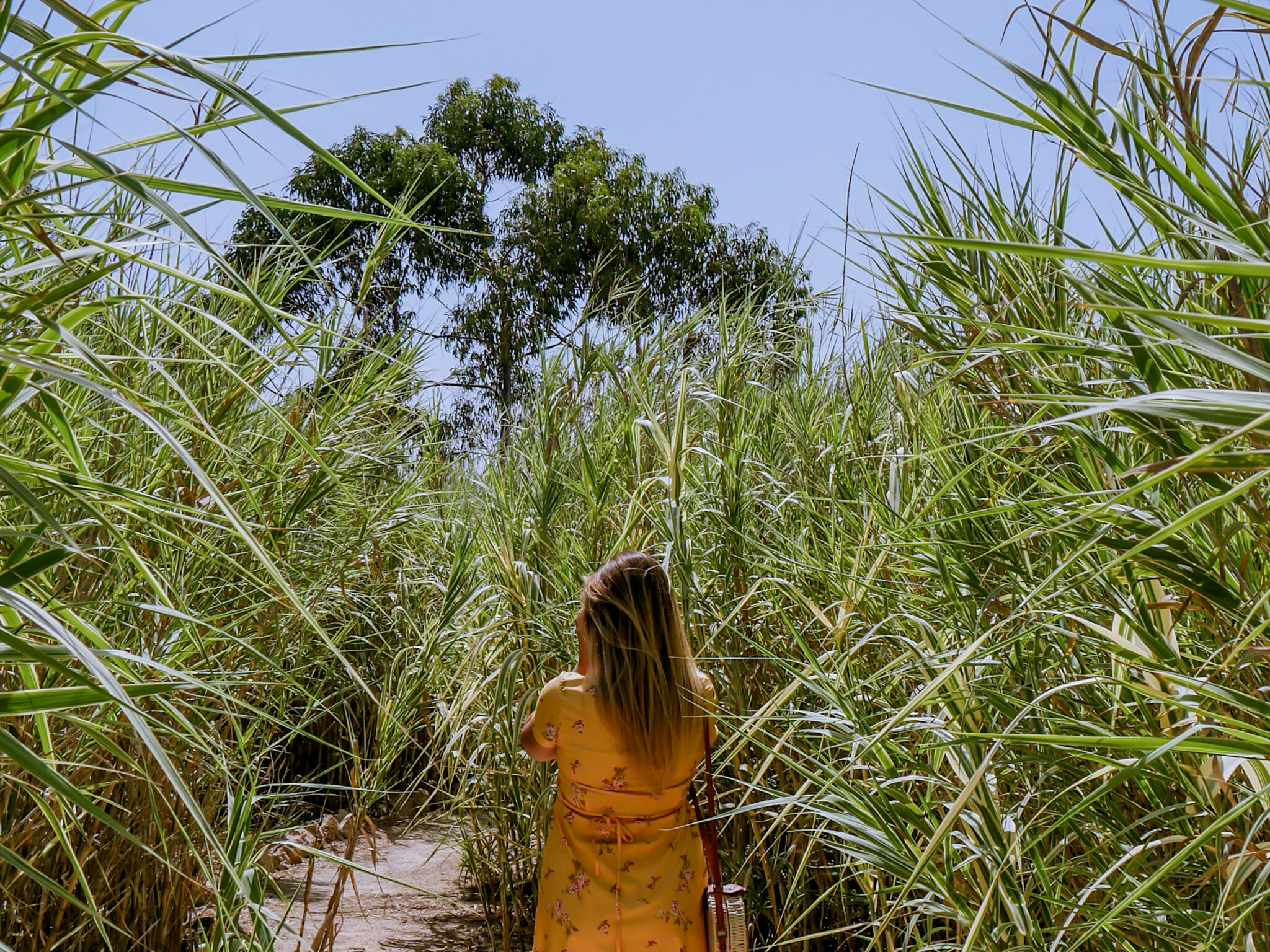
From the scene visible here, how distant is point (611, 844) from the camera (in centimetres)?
261

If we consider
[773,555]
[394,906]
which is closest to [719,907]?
[773,555]

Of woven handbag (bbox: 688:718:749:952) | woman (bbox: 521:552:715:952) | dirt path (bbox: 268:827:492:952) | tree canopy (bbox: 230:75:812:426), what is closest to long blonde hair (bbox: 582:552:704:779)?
woman (bbox: 521:552:715:952)

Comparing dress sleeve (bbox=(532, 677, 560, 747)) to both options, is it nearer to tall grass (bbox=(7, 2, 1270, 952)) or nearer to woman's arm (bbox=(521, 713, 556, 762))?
woman's arm (bbox=(521, 713, 556, 762))

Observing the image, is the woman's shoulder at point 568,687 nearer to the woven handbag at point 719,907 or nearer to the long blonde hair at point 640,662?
the long blonde hair at point 640,662

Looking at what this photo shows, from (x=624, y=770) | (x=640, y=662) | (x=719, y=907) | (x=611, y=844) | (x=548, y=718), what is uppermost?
(x=640, y=662)

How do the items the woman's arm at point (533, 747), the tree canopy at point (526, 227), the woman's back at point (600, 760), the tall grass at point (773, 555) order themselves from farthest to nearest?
the tree canopy at point (526, 227) → the woman's arm at point (533, 747) → the woman's back at point (600, 760) → the tall grass at point (773, 555)

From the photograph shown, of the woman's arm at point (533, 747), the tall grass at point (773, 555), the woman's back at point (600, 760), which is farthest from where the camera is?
the woman's arm at point (533, 747)

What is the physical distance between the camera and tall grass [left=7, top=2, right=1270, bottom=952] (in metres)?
0.88

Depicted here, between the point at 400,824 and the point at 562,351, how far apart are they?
317 cm

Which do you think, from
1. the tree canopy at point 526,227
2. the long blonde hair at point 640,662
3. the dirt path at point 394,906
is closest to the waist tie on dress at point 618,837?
the long blonde hair at point 640,662

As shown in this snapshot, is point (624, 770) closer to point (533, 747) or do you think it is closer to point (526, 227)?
point (533, 747)

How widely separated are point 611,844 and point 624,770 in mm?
213

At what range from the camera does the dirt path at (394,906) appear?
3.89 m

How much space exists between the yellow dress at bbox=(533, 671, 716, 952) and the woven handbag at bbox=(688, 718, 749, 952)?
0.08m
